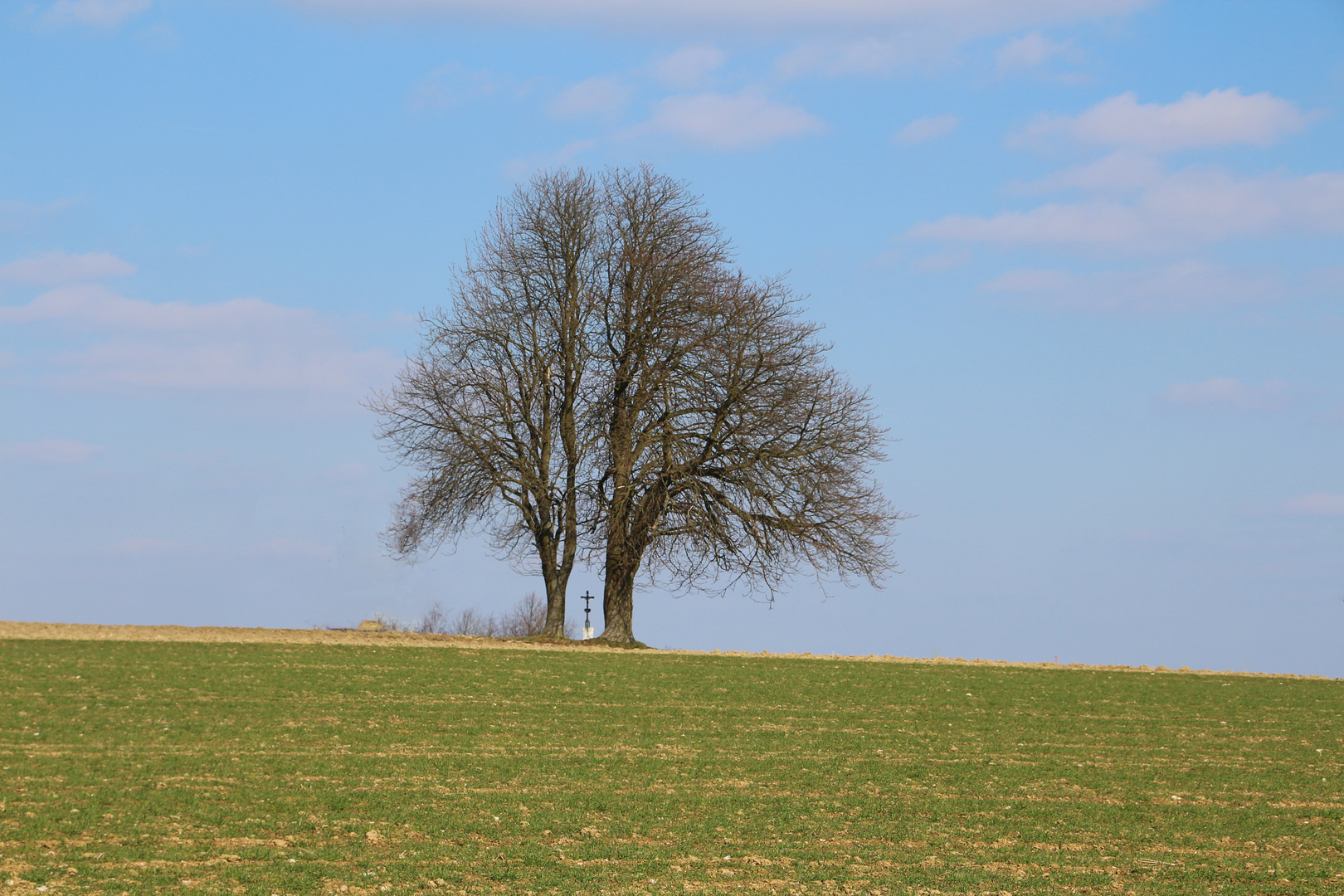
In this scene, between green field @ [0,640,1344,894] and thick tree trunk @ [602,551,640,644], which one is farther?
thick tree trunk @ [602,551,640,644]

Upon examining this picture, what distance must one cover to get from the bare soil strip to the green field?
4449 millimetres

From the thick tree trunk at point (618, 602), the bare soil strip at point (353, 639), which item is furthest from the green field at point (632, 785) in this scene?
the thick tree trunk at point (618, 602)

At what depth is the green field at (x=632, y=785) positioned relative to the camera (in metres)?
9.92

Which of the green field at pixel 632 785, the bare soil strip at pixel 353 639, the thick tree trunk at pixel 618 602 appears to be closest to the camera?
the green field at pixel 632 785

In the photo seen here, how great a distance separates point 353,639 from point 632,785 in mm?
17084

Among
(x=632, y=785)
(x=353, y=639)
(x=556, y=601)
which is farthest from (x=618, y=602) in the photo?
(x=632, y=785)

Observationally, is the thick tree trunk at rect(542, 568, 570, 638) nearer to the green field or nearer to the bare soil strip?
the bare soil strip

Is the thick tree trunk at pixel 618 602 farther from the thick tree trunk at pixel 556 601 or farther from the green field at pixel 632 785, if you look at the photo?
the green field at pixel 632 785

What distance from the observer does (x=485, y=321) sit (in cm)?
3225

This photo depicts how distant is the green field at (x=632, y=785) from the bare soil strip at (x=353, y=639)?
4.45 metres

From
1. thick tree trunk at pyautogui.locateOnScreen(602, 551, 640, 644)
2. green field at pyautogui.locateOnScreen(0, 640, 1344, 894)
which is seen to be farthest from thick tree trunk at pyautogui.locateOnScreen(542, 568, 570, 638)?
green field at pyautogui.locateOnScreen(0, 640, 1344, 894)

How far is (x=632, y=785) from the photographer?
43.4 ft

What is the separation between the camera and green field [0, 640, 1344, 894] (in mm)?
9922

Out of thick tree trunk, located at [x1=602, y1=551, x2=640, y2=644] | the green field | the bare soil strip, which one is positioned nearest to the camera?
the green field
